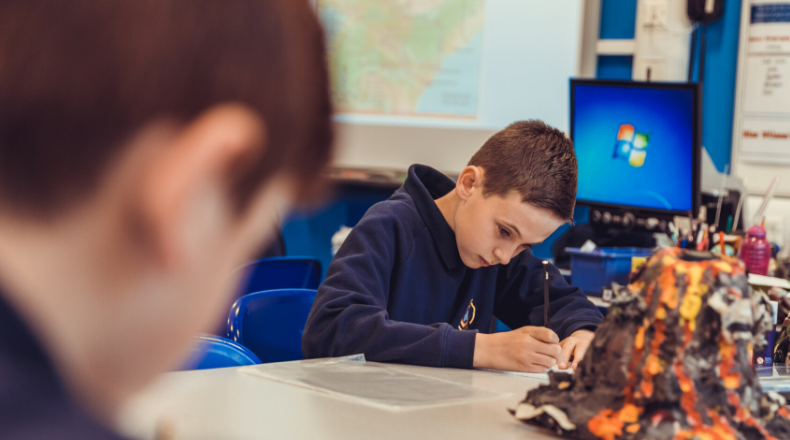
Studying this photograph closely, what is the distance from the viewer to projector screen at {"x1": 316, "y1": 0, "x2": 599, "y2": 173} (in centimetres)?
286

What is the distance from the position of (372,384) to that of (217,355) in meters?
0.33

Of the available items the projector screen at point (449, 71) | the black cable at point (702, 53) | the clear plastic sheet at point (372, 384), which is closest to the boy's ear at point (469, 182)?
the clear plastic sheet at point (372, 384)

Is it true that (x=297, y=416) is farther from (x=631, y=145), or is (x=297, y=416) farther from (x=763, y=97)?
(x=763, y=97)

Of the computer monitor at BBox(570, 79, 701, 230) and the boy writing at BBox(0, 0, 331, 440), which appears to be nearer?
the boy writing at BBox(0, 0, 331, 440)

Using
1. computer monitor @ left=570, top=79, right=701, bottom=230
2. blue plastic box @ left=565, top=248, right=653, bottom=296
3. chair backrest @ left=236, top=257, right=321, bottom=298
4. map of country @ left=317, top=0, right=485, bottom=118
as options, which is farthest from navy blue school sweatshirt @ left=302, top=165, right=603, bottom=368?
map of country @ left=317, top=0, right=485, bottom=118

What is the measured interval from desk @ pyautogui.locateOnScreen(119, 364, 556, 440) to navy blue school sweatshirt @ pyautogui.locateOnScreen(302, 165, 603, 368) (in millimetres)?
204

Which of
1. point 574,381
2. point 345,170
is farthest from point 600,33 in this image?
point 574,381

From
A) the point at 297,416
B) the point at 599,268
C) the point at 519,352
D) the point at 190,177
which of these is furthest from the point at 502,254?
the point at 190,177

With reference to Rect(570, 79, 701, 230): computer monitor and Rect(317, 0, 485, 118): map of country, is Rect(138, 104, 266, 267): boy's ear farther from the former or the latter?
Rect(317, 0, 485, 118): map of country

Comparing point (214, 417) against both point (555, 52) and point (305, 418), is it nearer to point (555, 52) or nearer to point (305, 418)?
point (305, 418)

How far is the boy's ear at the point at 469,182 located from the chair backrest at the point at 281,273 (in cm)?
69

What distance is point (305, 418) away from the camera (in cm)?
78

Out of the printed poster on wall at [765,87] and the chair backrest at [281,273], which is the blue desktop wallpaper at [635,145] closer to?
the printed poster on wall at [765,87]

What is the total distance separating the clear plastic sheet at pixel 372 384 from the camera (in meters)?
0.86
